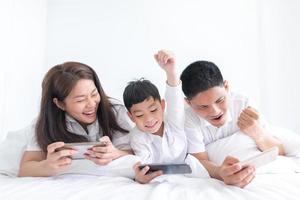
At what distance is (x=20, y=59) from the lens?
7.14 ft

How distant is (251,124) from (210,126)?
17cm

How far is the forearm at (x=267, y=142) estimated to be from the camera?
123 cm

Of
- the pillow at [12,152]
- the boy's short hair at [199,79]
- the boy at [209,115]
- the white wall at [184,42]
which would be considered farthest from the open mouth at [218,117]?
the white wall at [184,42]

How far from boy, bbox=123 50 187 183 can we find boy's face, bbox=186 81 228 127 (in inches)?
2.7

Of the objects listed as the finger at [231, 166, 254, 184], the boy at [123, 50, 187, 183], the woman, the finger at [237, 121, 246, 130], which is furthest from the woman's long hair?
the finger at [231, 166, 254, 184]

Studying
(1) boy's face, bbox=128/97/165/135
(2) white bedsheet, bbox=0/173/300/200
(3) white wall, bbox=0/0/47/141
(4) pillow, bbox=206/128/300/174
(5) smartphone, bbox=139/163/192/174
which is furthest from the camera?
(3) white wall, bbox=0/0/47/141

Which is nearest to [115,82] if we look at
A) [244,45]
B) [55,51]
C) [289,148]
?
[55,51]

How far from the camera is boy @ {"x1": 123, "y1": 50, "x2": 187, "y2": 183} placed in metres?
1.25

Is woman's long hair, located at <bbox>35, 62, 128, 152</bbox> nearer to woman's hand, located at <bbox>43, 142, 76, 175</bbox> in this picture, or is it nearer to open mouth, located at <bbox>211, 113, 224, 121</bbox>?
woman's hand, located at <bbox>43, 142, 76, 175</bbox>

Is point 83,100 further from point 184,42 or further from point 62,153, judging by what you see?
point 184,42

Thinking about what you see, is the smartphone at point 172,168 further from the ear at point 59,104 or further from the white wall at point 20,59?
the white wall at point 20,59

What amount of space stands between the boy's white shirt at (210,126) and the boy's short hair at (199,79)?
0.35 ft

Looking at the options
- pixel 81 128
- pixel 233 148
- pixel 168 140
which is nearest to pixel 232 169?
pixel 233 148

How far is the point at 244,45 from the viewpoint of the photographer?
7.41ft
